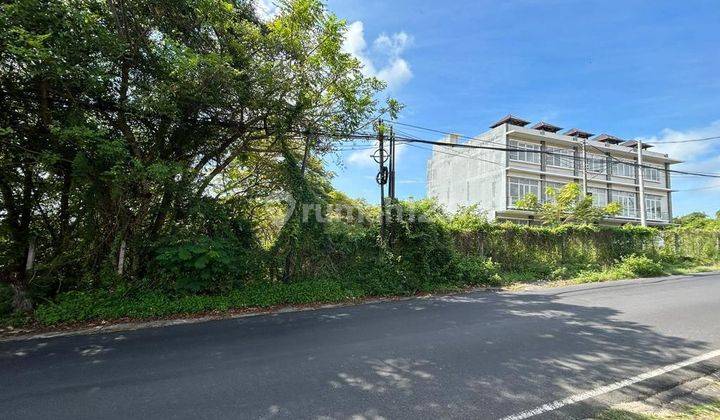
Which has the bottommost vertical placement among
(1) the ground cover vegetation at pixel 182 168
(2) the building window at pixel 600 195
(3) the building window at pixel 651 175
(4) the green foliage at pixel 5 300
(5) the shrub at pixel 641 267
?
(4) the green foliage at pixel 5 300

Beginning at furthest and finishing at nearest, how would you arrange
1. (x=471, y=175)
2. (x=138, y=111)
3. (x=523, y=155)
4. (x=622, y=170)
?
(x=622, y=170) < (x=471, y=175) < (x=523, y=155) < (x=138, y=111)

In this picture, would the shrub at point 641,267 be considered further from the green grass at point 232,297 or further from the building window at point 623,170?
Answer: the building window at point 623,170

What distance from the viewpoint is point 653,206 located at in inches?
1334

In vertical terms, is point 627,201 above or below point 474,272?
above

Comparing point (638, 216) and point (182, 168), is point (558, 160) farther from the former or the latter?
point (182, 168)

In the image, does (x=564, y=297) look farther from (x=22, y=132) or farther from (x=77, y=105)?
(x=22, y=132)

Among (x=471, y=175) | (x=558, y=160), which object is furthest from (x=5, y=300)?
(x=558, y=160)

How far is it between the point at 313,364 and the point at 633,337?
4.69m

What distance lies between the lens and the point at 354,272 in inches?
406

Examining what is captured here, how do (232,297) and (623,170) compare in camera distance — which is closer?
(232,297)

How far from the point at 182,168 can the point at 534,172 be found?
27.3 meters

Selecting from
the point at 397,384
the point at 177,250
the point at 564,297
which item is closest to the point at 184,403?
the point at 397,384

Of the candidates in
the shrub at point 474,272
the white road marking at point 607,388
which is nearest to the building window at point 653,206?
the shrub at point 474,272

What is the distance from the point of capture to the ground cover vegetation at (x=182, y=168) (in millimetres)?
6773
